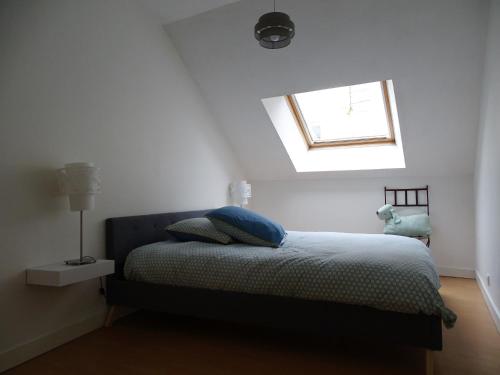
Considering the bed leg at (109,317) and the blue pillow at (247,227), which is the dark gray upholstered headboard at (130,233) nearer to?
the bed leg at (109,317)

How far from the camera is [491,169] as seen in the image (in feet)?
9.11

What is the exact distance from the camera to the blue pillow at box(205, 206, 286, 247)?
270 centimetres

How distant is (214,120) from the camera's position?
430 centimetres

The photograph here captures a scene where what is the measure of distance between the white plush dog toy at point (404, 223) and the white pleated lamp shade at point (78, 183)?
3191 millimetres

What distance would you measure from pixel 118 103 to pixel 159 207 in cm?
98

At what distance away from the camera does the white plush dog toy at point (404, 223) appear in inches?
154

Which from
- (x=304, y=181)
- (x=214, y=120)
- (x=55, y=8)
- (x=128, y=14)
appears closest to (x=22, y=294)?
(x=55, y=8)

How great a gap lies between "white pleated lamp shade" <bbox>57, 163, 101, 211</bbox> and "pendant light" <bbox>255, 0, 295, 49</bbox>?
4.50ft

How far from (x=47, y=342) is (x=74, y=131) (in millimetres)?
1373

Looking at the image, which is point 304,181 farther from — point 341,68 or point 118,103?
point 118,103

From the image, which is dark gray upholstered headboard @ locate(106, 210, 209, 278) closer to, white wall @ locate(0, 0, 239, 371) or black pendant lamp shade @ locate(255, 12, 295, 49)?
white wall @ locate(0, 0, 239, 371)

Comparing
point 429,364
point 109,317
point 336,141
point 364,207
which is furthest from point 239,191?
point 429,364

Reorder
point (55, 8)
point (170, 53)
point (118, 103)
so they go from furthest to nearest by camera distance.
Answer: point (170, 53)
point (118, 103)
point (55, 8)

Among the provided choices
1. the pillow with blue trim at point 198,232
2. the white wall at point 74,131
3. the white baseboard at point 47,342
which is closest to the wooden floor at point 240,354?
the white baseboard at point 47,342
